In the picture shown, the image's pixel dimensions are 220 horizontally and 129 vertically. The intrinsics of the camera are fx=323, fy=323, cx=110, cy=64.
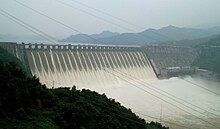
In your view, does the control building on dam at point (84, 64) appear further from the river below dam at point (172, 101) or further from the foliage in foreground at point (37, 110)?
the foliage in foreground at point (37, 110)

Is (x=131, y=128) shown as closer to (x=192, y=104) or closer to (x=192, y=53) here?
(x=192, y=104)

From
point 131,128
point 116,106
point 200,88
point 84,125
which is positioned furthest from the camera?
point 200,88

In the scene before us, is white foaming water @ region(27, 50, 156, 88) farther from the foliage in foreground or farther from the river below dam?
the foliage in foreground

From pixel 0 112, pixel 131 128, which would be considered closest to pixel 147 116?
pixel 131 128

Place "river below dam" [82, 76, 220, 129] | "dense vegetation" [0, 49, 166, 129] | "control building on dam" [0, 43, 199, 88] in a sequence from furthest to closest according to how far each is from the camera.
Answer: "control building on dam" [0, 43, 199, 88]
"river below dam" [82, 76, 220, 129]
"dense vegetation" [0, 49, 166, 129]

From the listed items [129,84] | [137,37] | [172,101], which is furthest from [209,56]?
[137,37]

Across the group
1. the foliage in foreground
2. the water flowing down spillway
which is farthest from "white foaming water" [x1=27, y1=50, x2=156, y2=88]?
the foliage in foreground
